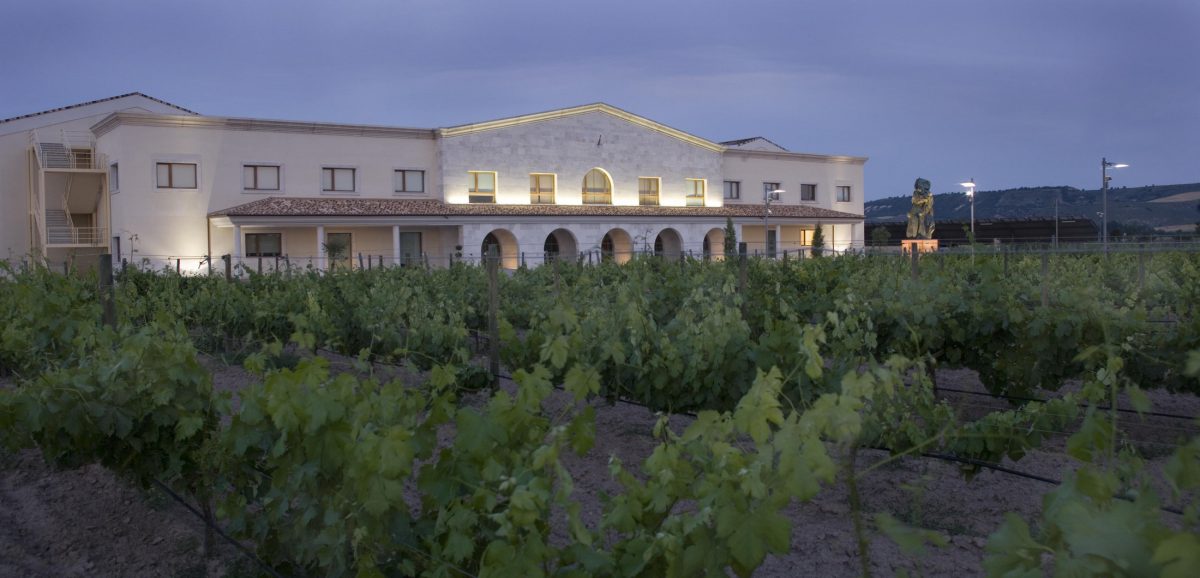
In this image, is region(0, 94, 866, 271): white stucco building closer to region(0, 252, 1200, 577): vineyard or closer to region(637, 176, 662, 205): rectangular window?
region(637, 176, 662, 205): rectangular window

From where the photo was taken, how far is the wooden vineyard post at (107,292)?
674 centimetres

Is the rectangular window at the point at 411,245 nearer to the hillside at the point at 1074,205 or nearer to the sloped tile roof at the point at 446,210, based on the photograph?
the sloped tile roof at the point at 446,210

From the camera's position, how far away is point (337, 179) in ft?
101

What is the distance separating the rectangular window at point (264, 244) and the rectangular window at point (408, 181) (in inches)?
171

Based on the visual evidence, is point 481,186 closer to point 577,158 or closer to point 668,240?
point 577,158

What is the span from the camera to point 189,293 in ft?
50.9

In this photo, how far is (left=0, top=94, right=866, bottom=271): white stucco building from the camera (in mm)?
27891

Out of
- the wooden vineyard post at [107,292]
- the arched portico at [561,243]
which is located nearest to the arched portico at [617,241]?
the arched portico at [561,243]

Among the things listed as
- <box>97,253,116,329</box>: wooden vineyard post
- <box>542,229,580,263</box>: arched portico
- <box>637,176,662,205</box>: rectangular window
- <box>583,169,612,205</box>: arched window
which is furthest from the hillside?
<box>97,253,116,329</box>: wooden vineyard post

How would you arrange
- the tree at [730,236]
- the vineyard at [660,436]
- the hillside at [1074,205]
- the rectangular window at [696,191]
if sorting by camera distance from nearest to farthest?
the vineyard at [660,436], the tree at [730,236], the rectangular window at [696,191], the hillside at [1074,205]

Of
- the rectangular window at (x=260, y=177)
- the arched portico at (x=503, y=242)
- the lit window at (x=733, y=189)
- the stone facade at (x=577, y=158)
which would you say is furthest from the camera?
the lit window at (x=733, y=189)

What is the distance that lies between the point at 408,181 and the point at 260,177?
15.9 feet

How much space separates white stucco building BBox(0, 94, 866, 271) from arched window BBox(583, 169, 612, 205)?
53 mm

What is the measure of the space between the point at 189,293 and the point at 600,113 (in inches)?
857
